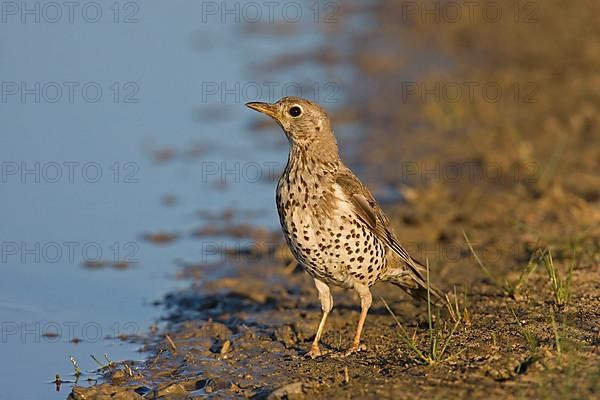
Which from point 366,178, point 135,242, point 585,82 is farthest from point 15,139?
point 585,82

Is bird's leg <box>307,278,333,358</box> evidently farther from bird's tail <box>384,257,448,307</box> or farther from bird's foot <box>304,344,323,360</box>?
bird's tail <box>384,257,448,307</box>

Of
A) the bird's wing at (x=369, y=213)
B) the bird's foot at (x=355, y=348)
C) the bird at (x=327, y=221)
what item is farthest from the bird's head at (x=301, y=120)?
the bird's foot at (x=355, y=348)

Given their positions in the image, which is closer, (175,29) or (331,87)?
(331,87)

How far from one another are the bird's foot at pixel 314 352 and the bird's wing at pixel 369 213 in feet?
2.98

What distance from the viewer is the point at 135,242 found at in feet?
34.6

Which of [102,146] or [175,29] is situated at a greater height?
[175,29]

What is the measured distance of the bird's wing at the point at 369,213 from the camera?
7617 millimetres

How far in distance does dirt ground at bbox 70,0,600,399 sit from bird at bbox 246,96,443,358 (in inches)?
15.2

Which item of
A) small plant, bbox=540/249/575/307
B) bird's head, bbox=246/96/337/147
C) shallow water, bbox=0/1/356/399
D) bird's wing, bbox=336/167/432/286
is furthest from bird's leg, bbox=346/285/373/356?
shallow water, bbox=0/1/356/399

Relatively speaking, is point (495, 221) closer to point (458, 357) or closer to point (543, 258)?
point (543, 258)

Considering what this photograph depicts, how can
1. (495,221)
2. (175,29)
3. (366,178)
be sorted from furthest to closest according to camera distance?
(175,29)
(366,178)
(495,221)

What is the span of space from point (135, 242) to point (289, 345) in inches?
119

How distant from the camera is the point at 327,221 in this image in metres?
7.38

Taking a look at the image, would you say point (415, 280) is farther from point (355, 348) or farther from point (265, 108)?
point (265, 108)
